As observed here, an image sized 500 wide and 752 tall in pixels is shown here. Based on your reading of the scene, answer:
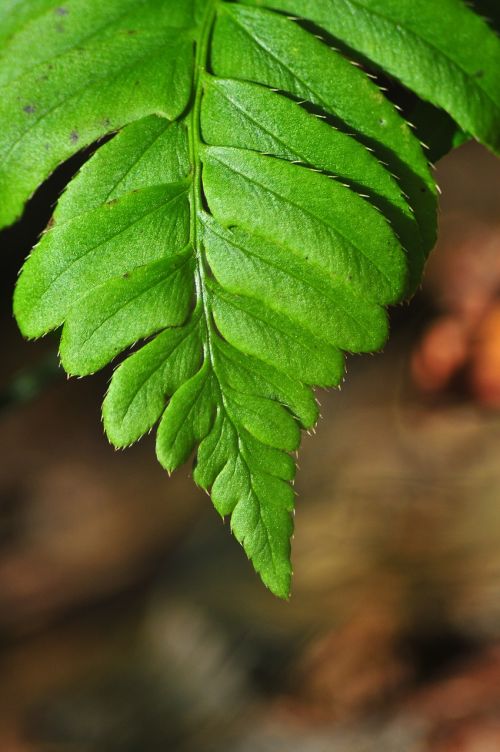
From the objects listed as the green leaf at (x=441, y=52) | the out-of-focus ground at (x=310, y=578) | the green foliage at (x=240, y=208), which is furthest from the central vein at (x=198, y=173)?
the out-of-focus ground at (x=310, y=578)

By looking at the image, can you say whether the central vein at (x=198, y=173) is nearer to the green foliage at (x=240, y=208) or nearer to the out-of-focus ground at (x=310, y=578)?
the green foliage at (x=240, y=208)

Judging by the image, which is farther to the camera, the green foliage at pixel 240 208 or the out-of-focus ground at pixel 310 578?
the out-of-focus ground at pixel 310 578

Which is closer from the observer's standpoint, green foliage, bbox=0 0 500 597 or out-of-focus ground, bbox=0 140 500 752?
green foliage, bbox=0 0 500 597

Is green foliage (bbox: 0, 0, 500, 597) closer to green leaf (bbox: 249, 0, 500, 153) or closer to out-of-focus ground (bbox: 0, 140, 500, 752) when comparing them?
green leaf (bbox: 249, 0, 500, 153)

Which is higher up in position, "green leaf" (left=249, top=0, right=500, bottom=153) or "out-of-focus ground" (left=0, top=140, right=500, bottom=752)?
"green leaf" (left=249, top=0, right=500, bottom=153)

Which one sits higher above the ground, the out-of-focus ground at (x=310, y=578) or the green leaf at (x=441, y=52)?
the green leaf at (x=441, y=52)

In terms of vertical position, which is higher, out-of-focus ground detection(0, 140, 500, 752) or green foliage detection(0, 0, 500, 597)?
green foliage detection(0, 0, 500, 597)

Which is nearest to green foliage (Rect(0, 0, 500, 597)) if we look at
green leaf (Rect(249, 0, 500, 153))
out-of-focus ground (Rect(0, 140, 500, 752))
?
green leaf (Rect(249, 0, 500, 153))

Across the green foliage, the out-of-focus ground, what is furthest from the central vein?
the out-of-focus ground
